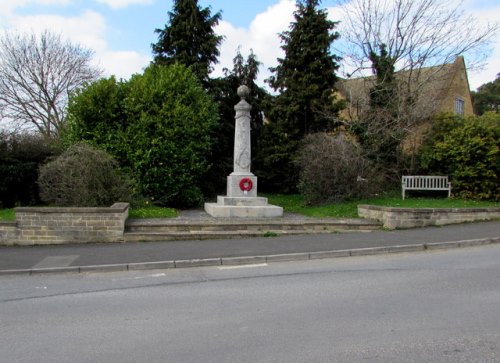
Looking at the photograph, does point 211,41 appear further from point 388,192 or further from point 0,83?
point 0,83

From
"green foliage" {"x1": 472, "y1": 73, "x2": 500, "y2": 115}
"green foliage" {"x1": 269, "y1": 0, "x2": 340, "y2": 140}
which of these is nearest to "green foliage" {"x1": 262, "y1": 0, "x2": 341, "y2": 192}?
"green foliage" {"x1": 269, "y1": 0, "x2": 340, "y2": 140}

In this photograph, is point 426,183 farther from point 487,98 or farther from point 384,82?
point 487,98

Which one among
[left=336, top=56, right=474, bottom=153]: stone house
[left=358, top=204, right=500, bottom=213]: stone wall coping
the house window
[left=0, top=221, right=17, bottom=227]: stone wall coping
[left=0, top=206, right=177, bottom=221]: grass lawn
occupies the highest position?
the house window

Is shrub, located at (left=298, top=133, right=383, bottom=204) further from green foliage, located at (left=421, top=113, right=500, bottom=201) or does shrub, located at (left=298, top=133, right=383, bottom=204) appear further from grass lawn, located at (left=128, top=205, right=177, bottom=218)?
grass lawn, located at (left=128, top=205, right=177, bottom=218)

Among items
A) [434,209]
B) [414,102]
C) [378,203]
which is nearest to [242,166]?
[378,203]

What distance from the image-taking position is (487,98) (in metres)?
46.0

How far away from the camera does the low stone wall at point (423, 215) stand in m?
11.7

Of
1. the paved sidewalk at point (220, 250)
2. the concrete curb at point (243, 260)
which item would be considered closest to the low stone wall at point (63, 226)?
the paved sidewalk at point (220, 250)

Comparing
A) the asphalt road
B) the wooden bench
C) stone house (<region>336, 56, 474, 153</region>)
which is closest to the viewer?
the asphalt road

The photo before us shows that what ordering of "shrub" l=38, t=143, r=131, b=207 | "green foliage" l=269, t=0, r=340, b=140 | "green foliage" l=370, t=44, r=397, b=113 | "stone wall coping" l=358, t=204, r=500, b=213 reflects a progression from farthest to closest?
"green foliage" l=269, t=0, r=340, b=140
"green foliage" l=370, t=44, r=397, b=113
"stone wall coping" l=358, t=204, r=500, b=213
"shrub" l=38, t=143, r=131, b=207

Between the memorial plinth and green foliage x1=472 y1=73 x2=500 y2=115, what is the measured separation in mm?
40559

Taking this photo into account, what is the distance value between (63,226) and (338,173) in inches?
382

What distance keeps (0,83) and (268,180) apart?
722 inches

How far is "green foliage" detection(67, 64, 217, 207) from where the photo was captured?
49.0 ft
